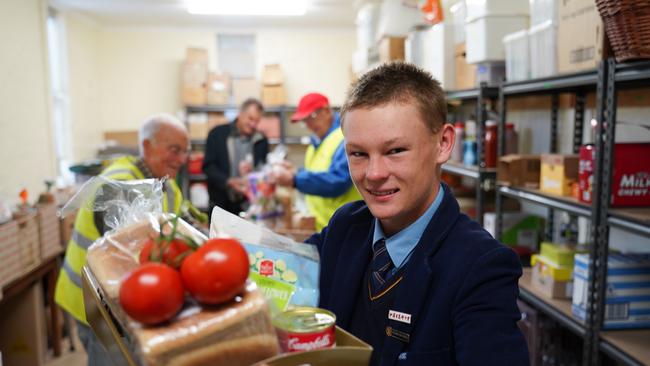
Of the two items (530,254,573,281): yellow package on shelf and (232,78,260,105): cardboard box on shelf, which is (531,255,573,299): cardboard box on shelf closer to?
(530,254,573,281): yellow package on shelf

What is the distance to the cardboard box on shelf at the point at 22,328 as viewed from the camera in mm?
3467

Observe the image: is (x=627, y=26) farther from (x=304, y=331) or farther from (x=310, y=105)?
(x=310, y=105)

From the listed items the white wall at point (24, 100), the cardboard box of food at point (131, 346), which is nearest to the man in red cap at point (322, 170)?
the cardboard box of food at point (131, 346)

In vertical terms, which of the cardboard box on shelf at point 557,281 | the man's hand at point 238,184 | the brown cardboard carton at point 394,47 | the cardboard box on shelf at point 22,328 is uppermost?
the brown cardboard carton at point 394,47

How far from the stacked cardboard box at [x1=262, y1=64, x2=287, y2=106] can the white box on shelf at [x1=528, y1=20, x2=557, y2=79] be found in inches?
191

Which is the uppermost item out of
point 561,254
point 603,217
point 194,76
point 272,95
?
point 194,76

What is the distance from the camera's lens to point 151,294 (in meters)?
0.62

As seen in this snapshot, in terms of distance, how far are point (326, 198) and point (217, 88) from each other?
4160 millimetres

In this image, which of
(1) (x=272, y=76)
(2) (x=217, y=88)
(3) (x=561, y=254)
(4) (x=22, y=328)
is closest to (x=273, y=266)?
(3) (x=561, y=254)

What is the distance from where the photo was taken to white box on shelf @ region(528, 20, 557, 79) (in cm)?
240

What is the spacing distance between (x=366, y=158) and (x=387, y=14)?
3668 mm

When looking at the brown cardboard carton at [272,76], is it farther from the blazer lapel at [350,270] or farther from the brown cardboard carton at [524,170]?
the blazer lapel at [350,270]

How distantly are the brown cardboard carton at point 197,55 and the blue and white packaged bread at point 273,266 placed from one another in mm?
6331

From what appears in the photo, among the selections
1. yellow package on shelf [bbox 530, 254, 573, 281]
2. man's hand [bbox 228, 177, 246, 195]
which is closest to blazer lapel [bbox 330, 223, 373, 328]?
yellow package on shelf [bbox 530, 254, 573, 281]
